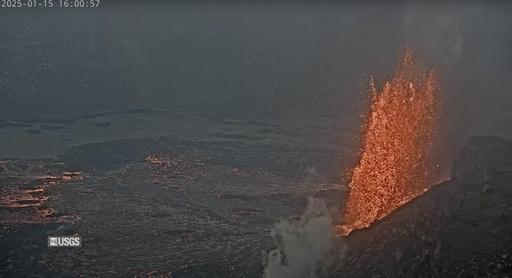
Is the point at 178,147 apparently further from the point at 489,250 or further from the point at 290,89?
the point at 489,250

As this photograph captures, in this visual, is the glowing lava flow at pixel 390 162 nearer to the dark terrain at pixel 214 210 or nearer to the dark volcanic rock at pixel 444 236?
the dark terrain at pixel 214 210

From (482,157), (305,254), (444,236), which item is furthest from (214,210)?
(444,236)

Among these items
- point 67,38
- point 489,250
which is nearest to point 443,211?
point 489,250

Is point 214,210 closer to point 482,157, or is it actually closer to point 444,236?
point 482,157

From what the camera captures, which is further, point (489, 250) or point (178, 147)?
point (178, 147)

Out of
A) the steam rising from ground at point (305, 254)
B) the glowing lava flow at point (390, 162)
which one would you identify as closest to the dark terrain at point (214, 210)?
the steam rising from ground at point (305, 254)

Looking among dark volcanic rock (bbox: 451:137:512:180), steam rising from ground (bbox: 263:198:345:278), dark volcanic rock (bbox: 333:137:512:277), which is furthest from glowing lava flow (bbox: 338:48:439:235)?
dark volcanic rock (bbox: 333:137:512:277)

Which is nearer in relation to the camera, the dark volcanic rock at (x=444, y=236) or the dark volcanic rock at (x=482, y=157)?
the dark volcanic rock at (x=444, y=236)
